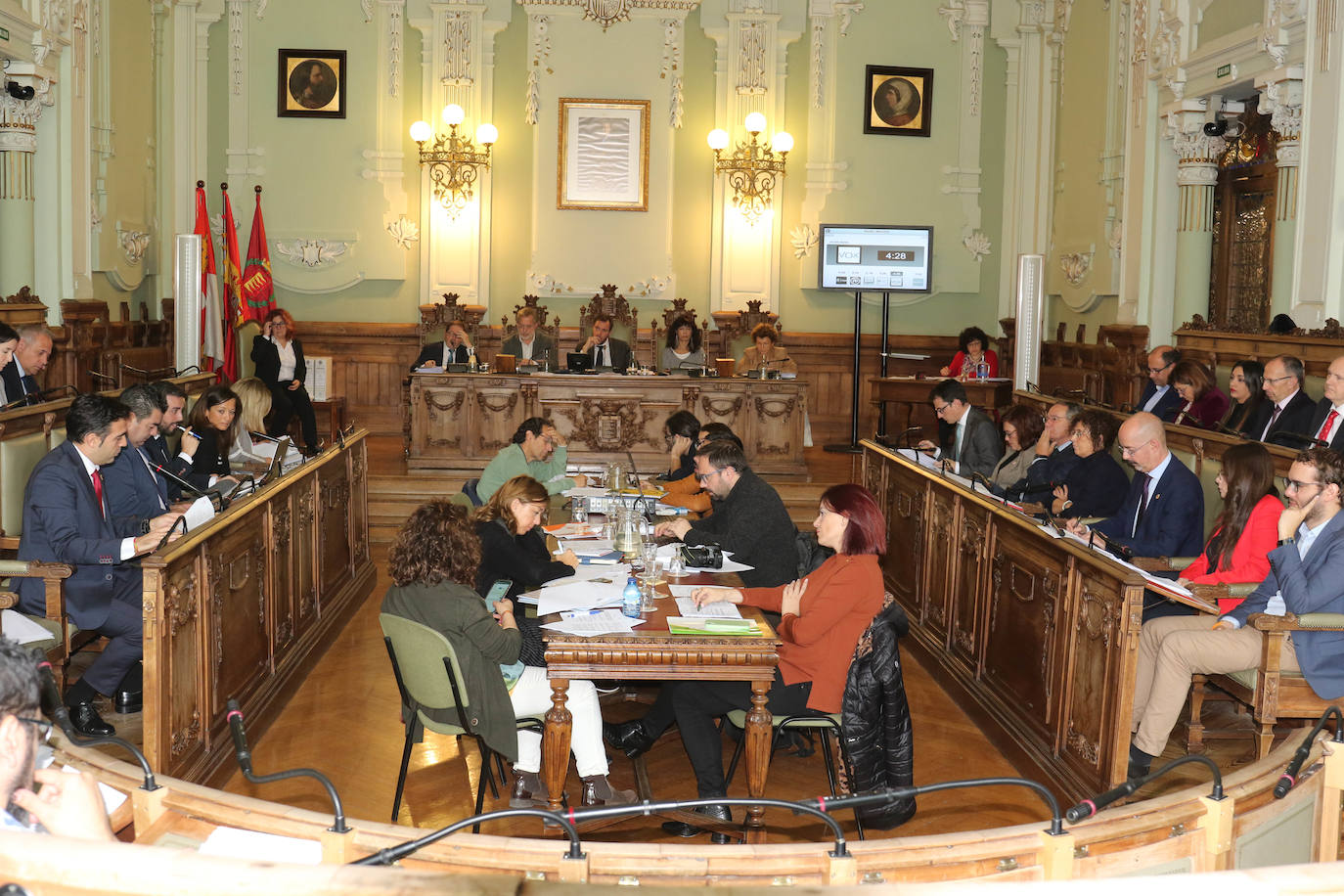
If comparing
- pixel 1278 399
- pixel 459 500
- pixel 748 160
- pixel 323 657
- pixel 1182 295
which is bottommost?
pixel 323 657

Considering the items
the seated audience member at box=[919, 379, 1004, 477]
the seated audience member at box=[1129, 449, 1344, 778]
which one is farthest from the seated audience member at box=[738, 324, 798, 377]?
the seated audience member at box=[1129, 449, 1344, 778]

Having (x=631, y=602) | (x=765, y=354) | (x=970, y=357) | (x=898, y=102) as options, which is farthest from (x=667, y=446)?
(x=631, y=602)

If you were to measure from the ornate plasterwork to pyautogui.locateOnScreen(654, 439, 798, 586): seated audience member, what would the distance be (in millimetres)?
7688

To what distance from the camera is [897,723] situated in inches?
160

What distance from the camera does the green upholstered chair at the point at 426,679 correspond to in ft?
12.8

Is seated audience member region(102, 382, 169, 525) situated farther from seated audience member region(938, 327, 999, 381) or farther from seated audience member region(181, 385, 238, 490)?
seated audience member region(938, 327, 999, 381)

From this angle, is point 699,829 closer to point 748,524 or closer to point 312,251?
point 748,524

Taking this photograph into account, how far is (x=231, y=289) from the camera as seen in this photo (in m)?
11.4

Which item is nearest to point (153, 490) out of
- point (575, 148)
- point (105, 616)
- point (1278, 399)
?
point (105, 616)

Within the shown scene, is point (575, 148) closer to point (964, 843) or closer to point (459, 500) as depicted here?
point (459, 500)

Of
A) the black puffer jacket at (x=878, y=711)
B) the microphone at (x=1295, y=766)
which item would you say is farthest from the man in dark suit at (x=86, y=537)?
the microphone at (x=1295, y=766)

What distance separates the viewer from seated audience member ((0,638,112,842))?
1.85m

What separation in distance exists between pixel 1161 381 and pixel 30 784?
26.0 feet

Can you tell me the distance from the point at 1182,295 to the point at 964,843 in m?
8.93
